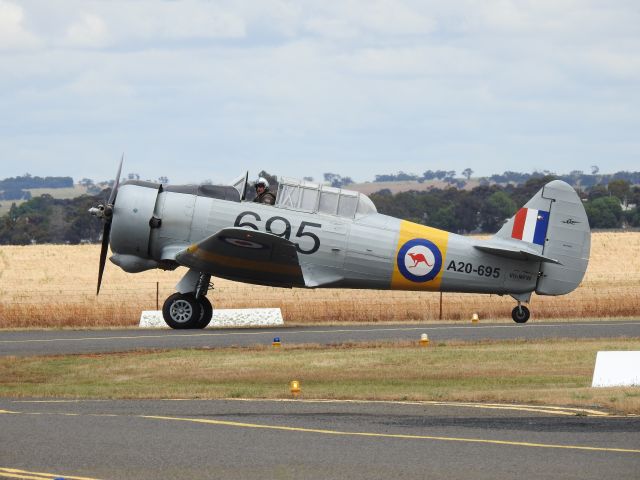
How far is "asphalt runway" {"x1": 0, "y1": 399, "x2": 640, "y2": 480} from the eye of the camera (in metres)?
10.1

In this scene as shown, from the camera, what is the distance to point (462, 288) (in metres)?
28.1

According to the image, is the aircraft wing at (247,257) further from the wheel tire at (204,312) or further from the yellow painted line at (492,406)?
the yellow painted line at (492,406)

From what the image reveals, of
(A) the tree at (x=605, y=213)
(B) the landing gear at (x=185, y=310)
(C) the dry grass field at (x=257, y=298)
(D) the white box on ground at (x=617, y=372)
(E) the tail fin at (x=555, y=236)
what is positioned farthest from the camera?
(A) the tree at (x=605, y=213)

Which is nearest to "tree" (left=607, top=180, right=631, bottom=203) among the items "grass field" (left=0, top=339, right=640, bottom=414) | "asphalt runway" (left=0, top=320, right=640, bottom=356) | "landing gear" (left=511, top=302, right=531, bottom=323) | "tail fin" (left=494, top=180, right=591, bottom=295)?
"tail fin" (left=494, top=180, right=591, bottom=295)

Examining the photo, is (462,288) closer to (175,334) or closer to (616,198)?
(175,334)

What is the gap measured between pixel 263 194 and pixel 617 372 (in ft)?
39.4

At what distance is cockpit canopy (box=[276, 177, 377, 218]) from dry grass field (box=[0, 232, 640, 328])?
16.7 ft

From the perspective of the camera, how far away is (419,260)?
27500mm

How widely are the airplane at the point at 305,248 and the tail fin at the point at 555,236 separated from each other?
3cm

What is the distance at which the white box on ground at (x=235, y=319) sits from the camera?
29.6 m

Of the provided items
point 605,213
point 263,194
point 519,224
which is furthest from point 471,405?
point 605,213

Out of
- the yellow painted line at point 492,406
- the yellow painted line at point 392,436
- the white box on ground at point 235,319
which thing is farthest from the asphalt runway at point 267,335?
the yellow painted line at point 392,436

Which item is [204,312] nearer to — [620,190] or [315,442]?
[315,442]

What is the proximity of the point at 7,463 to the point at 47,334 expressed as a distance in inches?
669
